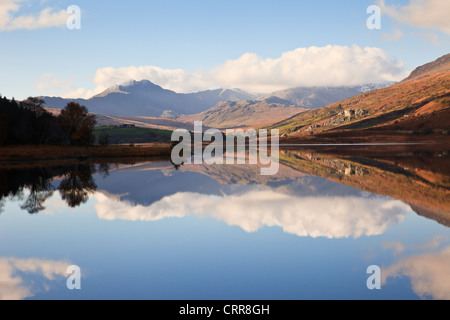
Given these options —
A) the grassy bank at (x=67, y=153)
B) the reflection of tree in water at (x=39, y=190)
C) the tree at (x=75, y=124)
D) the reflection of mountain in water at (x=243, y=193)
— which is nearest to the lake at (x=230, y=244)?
the reflection of mountain in water at (x=243, y=193)

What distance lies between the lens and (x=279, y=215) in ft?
83.5

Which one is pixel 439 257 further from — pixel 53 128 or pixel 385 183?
pixel 53 128

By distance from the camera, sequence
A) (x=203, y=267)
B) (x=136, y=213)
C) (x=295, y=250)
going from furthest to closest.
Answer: (x=136, y=213), (x=295, y=250), (x=203, y=267)

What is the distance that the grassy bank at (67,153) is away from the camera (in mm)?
89625

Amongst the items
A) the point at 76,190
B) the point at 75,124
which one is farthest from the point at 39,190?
the point at 75,124

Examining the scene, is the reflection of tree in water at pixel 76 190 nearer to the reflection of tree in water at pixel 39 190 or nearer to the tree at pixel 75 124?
the reflection of tree in water at pixel 39 190

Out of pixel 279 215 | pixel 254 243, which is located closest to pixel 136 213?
pixel 279 215

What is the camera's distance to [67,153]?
10356 centimetres

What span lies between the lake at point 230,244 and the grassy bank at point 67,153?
60.5 m

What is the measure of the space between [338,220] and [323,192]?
12431mm

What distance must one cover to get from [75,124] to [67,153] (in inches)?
613

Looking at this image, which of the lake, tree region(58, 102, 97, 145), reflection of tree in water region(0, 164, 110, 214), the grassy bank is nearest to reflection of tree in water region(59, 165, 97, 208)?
reflection of tree in water region(0, 164, 110, 214)

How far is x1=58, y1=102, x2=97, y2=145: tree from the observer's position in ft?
376

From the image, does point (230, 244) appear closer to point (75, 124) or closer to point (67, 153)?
point (67, 153)
